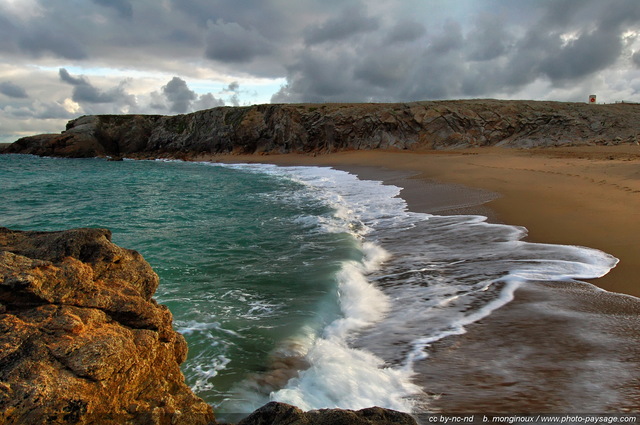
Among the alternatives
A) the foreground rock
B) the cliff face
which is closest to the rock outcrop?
the foreground rock

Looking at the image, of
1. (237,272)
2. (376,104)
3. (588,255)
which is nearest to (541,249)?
(588,255)

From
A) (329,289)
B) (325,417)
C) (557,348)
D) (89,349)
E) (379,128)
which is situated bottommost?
(329,289)

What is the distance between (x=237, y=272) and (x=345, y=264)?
5.71ft

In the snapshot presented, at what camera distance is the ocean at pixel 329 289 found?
3.33m

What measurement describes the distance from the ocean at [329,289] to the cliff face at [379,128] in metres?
30.5

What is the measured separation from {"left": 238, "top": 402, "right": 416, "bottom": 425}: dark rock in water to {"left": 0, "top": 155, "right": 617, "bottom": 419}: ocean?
3.12 ft

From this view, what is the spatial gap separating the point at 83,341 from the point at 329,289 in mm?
3666

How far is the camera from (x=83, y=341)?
2.05m

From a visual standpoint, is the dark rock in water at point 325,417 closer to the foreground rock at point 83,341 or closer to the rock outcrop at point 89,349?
the rock outcrop at point 89,349

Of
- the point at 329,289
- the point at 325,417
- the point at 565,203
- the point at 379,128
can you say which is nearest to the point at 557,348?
the point at 325,417

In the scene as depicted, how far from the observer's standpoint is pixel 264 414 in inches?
80.0

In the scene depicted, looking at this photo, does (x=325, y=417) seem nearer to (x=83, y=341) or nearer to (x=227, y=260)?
(x=83, y=341)

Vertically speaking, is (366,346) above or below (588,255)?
below

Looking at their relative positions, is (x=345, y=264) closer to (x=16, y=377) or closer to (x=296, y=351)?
(x=296, y=351)
